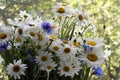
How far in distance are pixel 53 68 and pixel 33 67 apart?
0.07 m

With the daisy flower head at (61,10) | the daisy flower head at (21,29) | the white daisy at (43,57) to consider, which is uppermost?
the daisy flower head at (61,10)

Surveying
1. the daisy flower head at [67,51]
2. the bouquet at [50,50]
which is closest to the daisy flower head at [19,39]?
the bouquet at [50,50]

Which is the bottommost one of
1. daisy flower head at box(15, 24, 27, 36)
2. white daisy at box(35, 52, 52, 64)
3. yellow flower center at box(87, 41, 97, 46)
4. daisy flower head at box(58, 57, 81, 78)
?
daisy flower head at box(58, 57, 81, 78)

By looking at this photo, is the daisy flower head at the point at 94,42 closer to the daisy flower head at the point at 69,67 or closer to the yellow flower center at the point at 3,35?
the daisy flower head at the point at 69,67

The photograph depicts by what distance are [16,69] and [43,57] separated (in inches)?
3.1

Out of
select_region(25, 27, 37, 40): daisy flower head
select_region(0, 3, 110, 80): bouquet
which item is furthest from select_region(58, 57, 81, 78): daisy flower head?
select_region(25, 27, 37, 40): daisy flower head

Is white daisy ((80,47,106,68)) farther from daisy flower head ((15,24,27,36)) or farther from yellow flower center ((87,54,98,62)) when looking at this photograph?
daisy flower head ((15,24,27,36))

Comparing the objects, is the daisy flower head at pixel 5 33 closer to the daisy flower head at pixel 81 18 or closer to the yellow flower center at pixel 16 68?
the yellow flower center at pixel 16 68

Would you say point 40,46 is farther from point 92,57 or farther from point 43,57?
point 92,57

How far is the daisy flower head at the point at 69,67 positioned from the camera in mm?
814

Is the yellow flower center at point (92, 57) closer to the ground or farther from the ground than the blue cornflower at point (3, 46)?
closer to the ground

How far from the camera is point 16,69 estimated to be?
2.66 ft

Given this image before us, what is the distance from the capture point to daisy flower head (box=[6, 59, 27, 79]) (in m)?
0.80

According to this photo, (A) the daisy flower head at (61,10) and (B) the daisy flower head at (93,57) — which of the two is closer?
(B) the daisy flower head at (93,57)
